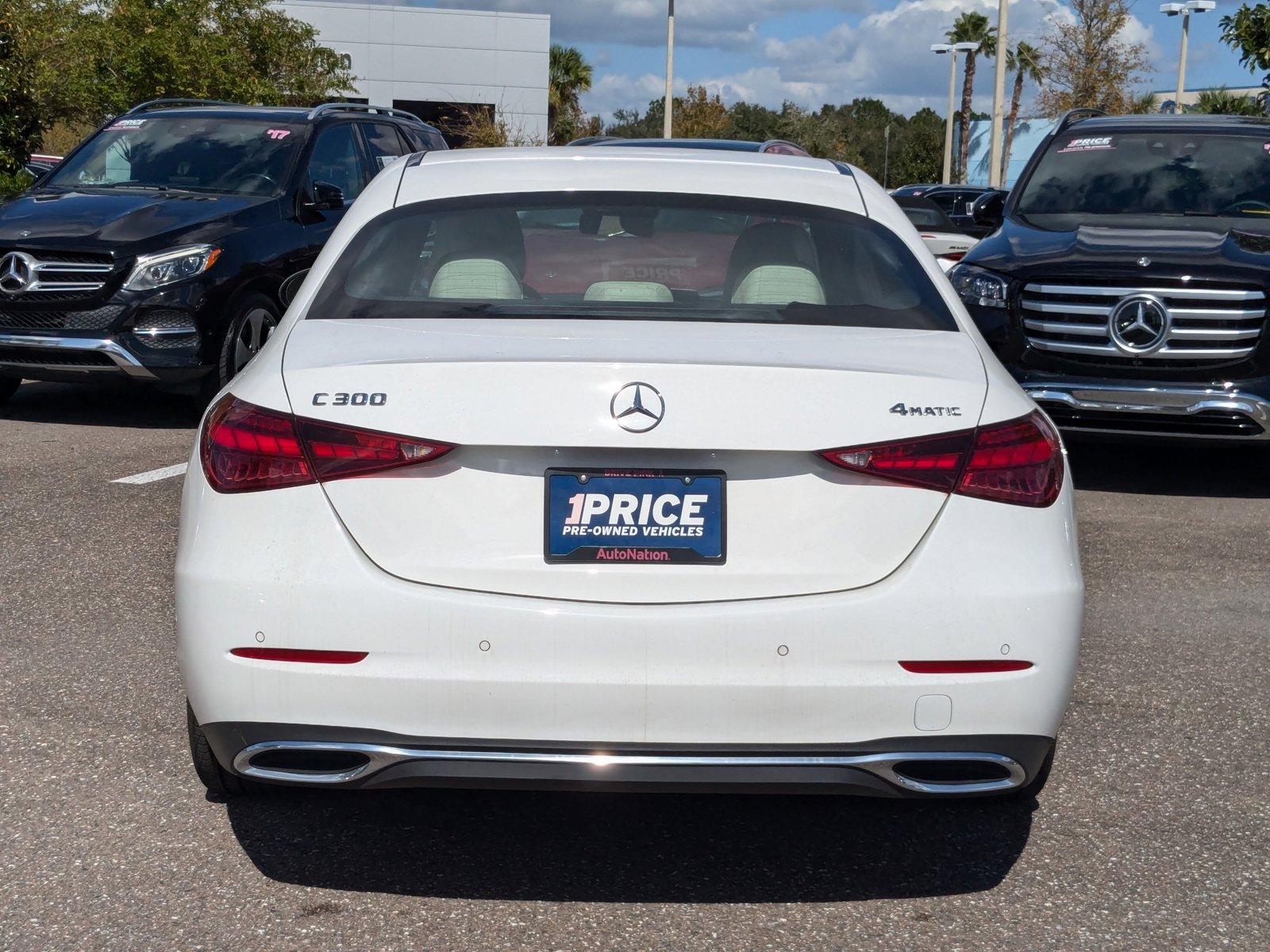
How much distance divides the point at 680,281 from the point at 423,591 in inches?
78.7

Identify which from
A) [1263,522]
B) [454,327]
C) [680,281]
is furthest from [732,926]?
[1263,522]

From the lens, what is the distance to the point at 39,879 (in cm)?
338

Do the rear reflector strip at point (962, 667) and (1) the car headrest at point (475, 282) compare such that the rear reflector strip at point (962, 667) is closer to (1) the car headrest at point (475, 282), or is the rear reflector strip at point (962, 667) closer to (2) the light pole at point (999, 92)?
(1) the car headrest at point (475, 282)

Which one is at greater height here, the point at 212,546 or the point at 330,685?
the point at 212,546

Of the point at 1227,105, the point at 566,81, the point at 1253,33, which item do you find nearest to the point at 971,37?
the point at 566,81

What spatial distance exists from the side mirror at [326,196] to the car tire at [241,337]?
2.59ft

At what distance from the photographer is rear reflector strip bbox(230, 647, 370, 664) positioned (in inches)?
119

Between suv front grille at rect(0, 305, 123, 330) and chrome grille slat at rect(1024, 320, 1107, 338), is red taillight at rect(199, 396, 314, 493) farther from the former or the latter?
suv front grille at rect(0, 305, 123, 330)

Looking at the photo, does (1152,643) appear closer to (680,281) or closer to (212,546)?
(680,281)

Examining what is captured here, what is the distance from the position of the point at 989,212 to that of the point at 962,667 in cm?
711

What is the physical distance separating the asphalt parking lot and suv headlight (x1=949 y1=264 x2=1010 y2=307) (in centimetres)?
332

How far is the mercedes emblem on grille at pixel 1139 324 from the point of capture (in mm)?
7848

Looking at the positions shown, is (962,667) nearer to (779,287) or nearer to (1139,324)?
(779,287)

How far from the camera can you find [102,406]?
34.3 ft
